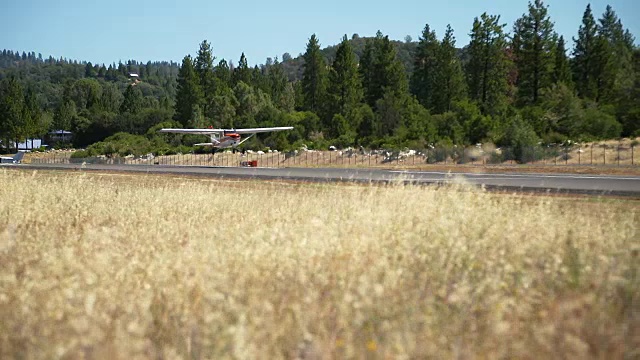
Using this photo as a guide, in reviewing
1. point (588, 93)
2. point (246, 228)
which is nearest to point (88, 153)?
point (588, 93)

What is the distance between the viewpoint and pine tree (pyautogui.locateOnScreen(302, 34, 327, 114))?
106 metres

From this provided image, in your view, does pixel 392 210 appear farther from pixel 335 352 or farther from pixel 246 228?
pixel 335 352

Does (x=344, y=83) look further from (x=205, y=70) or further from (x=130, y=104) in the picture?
(x=130, y=104)

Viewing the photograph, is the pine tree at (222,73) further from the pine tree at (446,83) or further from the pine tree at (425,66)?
the pine tree at (446,83)

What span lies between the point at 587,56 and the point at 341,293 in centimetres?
9021

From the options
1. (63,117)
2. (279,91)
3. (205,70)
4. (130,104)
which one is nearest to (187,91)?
(205,70)

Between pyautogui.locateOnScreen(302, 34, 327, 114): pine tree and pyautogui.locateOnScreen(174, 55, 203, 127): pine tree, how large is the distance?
2058 cm

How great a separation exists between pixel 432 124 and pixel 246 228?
67.5 meters

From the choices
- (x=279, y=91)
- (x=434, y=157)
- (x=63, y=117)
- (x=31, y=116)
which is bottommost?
(x=434, y=157)

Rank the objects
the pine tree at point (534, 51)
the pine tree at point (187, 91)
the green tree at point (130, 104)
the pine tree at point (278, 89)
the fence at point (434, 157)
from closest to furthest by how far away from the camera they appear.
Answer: the fence at point (434, 157)
the pine tree at point (534, 51)
the pine tree at point (187, 91)
the pine tree at point (278, 89)
the green tree at point (130, 104)

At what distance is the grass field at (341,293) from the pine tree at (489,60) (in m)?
77.7

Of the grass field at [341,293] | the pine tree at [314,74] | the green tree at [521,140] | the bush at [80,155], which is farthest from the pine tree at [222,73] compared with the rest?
the grass field at [341,293]

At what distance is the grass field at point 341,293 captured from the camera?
643cm

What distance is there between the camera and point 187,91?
117 meters
